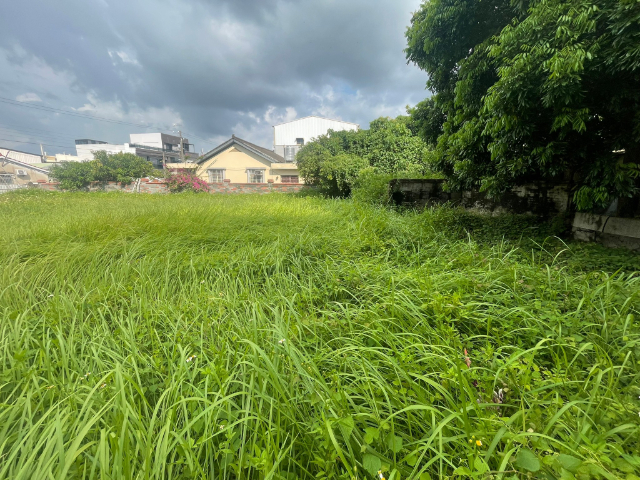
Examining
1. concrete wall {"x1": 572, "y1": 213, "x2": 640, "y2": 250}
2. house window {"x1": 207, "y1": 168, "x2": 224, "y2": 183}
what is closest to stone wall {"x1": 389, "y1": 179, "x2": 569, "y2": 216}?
concrete wall {"x1": 572, "y1": 213, "x2": 640, "y2": 250}

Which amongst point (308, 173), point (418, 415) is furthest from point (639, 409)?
point (308, 173)

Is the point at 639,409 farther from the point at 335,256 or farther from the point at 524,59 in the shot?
the point at 524,59

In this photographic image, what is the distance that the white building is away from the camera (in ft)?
109

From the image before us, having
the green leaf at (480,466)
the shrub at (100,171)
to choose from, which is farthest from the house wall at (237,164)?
the green leaf at (480,466)

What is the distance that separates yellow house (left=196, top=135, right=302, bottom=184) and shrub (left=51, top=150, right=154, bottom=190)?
157 inches

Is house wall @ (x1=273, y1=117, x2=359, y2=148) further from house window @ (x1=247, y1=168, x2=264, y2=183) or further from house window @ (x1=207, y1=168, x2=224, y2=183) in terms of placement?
house window @ (x1=207, y1=168, x2=224, y2=183)

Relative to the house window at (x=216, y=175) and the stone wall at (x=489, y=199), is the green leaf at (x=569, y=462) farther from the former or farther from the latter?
the house window at (x=216, y=175)

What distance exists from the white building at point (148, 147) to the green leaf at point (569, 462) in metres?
37.5

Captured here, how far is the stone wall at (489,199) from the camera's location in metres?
3.81

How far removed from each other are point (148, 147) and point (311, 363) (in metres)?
43.7

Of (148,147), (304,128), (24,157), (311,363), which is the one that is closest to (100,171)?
(304,128)

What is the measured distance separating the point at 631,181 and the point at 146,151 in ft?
133

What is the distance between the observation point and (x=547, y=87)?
2254mm

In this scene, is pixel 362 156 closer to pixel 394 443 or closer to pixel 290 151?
pixel 394 443
